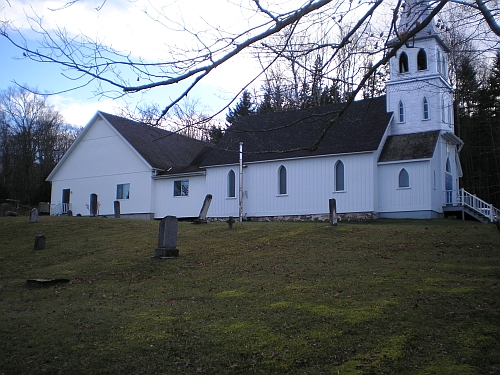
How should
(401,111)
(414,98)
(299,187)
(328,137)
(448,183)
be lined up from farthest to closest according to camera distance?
(401,111)
(328,137)
(448,183)
(299,187)
(414,98)

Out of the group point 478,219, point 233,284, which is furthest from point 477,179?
point 233,284

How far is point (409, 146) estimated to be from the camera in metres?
31.6

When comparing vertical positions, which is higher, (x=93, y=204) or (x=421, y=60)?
(x=421, y=60)

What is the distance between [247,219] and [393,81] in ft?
40.9

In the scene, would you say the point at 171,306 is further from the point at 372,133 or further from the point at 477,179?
the point at 477,179

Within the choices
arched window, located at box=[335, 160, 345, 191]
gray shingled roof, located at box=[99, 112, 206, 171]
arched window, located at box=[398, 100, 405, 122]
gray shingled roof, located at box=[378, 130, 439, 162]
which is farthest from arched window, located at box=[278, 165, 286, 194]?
arched window, located at box=[398, 100, 405, 122]

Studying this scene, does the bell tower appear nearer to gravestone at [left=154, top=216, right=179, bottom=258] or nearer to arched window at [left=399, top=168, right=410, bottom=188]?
arched window at [left=399, top=168, right=410, bottom=188]

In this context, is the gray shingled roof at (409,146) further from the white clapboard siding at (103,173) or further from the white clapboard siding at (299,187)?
the white clapboard siding at (103,173)

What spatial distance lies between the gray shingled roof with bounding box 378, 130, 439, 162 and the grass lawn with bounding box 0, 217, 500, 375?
11321mm

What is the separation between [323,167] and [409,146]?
201 inches

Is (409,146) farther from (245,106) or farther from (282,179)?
(245,106)

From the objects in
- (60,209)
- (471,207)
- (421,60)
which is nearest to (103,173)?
(60,209)

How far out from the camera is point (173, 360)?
8.09 metres

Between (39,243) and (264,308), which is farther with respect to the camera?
(39,243)
